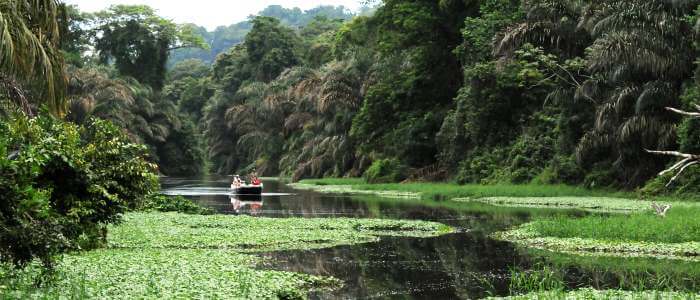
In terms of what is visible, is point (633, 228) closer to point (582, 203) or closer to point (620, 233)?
point (620, 233)

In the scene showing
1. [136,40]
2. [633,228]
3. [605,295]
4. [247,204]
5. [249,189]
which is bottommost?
[247,204]

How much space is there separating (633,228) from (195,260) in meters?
10.9

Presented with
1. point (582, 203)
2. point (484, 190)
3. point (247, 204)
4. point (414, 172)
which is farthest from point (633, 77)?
point (414, 172)

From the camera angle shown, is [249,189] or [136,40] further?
[136,40]

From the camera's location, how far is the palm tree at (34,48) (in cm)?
1344

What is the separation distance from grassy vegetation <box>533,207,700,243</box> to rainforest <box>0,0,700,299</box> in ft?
0.21

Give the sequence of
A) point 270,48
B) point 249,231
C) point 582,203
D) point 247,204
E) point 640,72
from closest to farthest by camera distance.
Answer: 1. point 249,231
2. point 582,203
3. point 640,72
4. point 247,204
5. point 270,48

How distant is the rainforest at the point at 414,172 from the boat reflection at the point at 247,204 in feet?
0.57

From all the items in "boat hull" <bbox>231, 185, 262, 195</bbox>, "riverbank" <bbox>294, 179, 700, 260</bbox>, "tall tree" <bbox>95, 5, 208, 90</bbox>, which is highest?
"tall tree" <bbox>95, 5, 208, 90</bbox>

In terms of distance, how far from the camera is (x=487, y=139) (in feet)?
158

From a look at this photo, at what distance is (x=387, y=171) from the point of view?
2188 inches

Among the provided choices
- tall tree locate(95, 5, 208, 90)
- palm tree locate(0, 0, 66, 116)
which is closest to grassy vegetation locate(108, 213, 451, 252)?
palm tree locate(0, 0, 66, 116)

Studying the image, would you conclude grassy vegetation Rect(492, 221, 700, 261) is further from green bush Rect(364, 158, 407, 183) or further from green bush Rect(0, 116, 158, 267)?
green bush Rect(364, 158, 407, 183)

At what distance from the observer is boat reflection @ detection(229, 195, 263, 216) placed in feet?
Answer: 114
